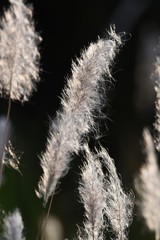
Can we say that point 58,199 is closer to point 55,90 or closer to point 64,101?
point 55,90

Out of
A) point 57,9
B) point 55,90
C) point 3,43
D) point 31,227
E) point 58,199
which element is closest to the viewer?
point 3,43

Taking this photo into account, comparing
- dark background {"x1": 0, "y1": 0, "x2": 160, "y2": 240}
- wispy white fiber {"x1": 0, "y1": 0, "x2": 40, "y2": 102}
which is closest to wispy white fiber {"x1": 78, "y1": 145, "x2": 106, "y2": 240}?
wispy white fiber {"x1": 0, "y1": 0, "x2": 40, "y2": 102}

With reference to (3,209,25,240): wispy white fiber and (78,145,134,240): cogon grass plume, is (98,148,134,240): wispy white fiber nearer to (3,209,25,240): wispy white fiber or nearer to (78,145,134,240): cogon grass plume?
(78,145,134,240): cogon grass plume

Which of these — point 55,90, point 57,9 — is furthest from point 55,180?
point 57,9

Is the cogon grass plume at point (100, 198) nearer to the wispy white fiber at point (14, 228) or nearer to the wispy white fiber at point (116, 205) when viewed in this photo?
the wispy white fiber at point (116, 205)

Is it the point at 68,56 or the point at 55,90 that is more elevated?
the point at 68,56

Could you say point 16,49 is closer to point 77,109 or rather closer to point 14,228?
point 77,109

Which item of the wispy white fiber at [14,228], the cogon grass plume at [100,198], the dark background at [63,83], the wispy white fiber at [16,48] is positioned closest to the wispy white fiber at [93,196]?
the cogon grass plume at [100,198]
